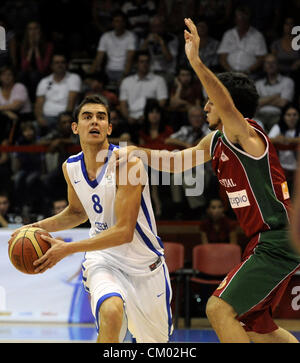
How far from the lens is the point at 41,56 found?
1088 centimetres

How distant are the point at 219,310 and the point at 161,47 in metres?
7.31

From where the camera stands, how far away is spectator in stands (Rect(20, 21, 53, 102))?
10.8m

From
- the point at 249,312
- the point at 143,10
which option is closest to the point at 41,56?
the point at 143,10

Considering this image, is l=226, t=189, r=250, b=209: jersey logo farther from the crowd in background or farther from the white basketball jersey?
the crowd in background

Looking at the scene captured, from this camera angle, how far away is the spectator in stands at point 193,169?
27.7ft

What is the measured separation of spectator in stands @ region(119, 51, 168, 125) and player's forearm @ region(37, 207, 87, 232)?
4936 mm

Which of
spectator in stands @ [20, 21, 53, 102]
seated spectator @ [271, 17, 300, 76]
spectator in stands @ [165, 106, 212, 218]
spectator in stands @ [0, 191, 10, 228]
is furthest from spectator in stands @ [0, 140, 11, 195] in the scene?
seated spectator @ [271, 17, 300, 76]

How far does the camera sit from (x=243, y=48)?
10.2 meters

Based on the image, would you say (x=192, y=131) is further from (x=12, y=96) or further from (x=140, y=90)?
(x=12, y=96)

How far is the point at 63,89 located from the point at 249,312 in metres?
6.72

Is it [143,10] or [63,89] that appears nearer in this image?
[63,89]

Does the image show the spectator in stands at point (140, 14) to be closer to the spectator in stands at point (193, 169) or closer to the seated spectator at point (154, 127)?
the seated spectator at point (154, 127)

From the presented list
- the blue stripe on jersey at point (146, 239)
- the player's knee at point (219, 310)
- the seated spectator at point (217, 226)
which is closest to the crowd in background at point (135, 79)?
the seated spectator at point (217, 226)
